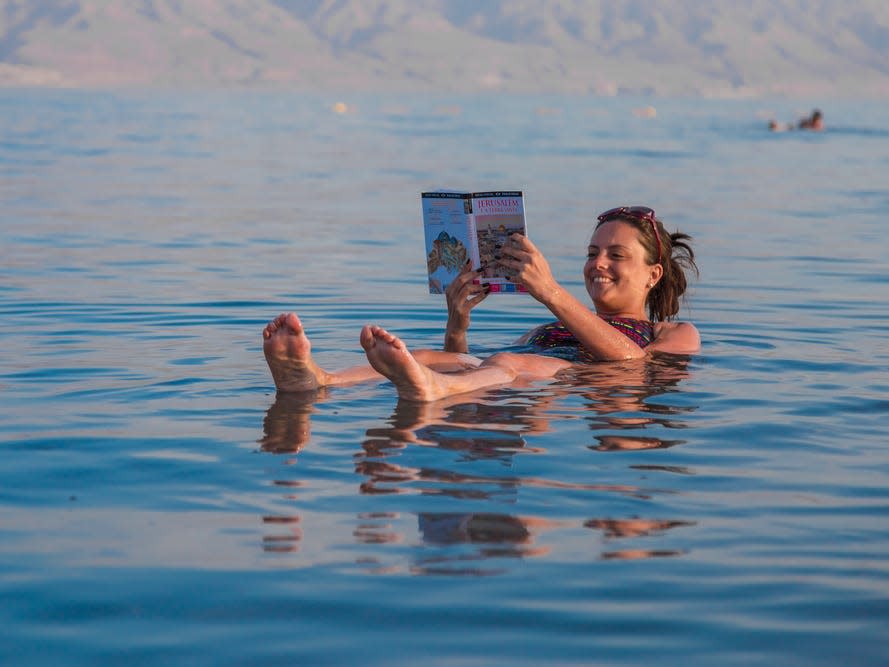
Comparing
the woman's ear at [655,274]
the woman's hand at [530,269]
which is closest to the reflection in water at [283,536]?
the woman's hand at [530,269]

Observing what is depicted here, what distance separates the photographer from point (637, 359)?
22.6 feet

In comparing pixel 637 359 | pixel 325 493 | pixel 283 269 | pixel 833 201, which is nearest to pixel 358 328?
pixel 637 359

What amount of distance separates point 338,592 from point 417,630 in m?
0.31

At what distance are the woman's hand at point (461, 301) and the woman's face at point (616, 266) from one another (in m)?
0.70

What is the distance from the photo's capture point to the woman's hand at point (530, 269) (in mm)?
6062

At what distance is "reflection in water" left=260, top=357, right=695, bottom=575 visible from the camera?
157 inches

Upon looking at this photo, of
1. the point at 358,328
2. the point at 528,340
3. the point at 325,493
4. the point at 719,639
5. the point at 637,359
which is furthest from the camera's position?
the point at 358,328

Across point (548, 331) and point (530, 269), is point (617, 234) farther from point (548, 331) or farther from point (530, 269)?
point (530, 269)

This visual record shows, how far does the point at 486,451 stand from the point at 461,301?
5.08 feet

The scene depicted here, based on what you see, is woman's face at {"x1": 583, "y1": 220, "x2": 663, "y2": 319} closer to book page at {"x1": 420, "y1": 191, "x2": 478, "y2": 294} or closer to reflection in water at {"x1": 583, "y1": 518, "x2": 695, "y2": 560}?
book page at {"x1": 420, "y1": 191, "x2": 478, "y2": 294}

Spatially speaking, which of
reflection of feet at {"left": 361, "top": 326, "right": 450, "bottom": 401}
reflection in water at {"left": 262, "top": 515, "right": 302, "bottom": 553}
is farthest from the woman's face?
reflection in water at {"left": 262, "top": 515, "right": 302, "bottom": 553}

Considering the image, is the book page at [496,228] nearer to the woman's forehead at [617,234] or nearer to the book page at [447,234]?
the book page at [447,234]

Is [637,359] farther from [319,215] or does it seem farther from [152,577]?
[319,215]

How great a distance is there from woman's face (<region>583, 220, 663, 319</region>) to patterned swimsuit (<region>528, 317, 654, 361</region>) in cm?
13
